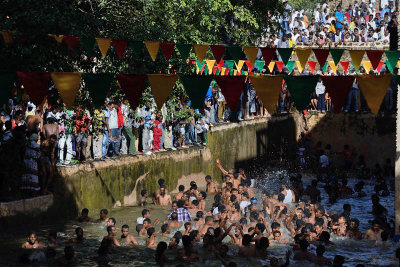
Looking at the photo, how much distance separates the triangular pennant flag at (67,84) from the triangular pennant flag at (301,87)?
4088 mm

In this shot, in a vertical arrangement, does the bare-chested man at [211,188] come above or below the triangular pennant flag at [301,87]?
below

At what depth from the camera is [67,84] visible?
47.5 ft

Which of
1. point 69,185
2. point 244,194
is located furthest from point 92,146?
point 244,194

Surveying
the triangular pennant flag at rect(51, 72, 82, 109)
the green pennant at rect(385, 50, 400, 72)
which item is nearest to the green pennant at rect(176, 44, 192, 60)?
the triangular pennant flag at rect(51, 72, 82, 109)

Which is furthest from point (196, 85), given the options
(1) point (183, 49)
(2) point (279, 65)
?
(2) point (279, 65)

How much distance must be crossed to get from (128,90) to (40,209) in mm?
4863

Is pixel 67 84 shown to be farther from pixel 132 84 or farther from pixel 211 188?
pixel 211 188

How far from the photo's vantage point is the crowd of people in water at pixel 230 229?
17047 mm

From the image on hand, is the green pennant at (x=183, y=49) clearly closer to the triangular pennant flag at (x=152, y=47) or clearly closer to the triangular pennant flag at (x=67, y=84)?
the triangular pennant flag at (x=152, y=47)

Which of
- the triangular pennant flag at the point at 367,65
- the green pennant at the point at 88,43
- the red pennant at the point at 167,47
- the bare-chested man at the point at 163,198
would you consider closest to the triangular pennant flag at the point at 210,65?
the bare-chested man at the point at 163,198

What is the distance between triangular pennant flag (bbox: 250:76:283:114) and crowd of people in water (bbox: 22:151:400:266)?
3075 mm

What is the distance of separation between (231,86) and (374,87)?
278 cm

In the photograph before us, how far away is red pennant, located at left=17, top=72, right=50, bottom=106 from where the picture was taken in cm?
1409

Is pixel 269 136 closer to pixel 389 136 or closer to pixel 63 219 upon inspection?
pixel 389 136
